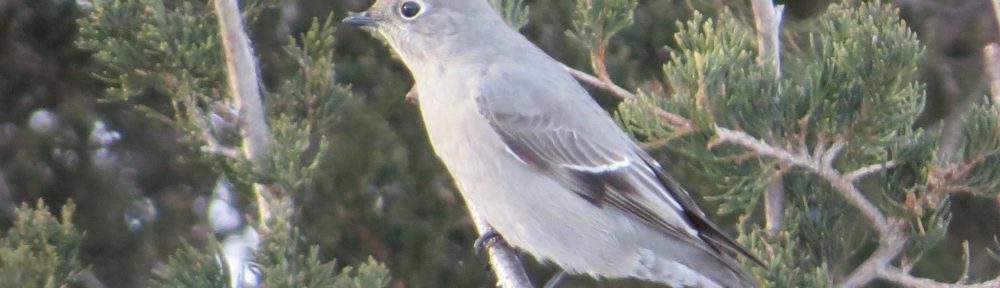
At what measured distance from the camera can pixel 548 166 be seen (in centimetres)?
539

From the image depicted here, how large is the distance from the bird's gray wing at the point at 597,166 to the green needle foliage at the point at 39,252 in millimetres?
1614

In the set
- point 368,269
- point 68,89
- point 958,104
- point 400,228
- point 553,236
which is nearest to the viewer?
point 368,269

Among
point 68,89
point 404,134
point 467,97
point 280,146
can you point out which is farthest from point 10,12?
point 280,146

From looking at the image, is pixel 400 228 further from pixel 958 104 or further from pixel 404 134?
pixel 958 104

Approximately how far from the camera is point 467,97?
213 inches

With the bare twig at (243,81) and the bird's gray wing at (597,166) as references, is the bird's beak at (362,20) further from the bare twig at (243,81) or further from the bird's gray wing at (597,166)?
the bare twig at (243,81)

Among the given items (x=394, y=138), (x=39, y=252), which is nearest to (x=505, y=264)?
(x=394, y=138)

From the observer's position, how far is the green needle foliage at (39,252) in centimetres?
413

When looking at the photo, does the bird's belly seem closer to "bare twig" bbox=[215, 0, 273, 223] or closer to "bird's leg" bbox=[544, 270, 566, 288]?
"bird's leg" bbox=[544, 270, 566, 288]

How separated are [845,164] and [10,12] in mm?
3716

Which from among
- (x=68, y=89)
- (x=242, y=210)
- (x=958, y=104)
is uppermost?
(x=68, y=89)

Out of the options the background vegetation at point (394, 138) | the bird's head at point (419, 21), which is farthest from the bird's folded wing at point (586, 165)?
the bird's head at point (419, 21)

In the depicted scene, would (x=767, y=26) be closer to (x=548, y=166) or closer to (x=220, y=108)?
(x=548, y=166)

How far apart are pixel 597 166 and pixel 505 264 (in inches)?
18.9
